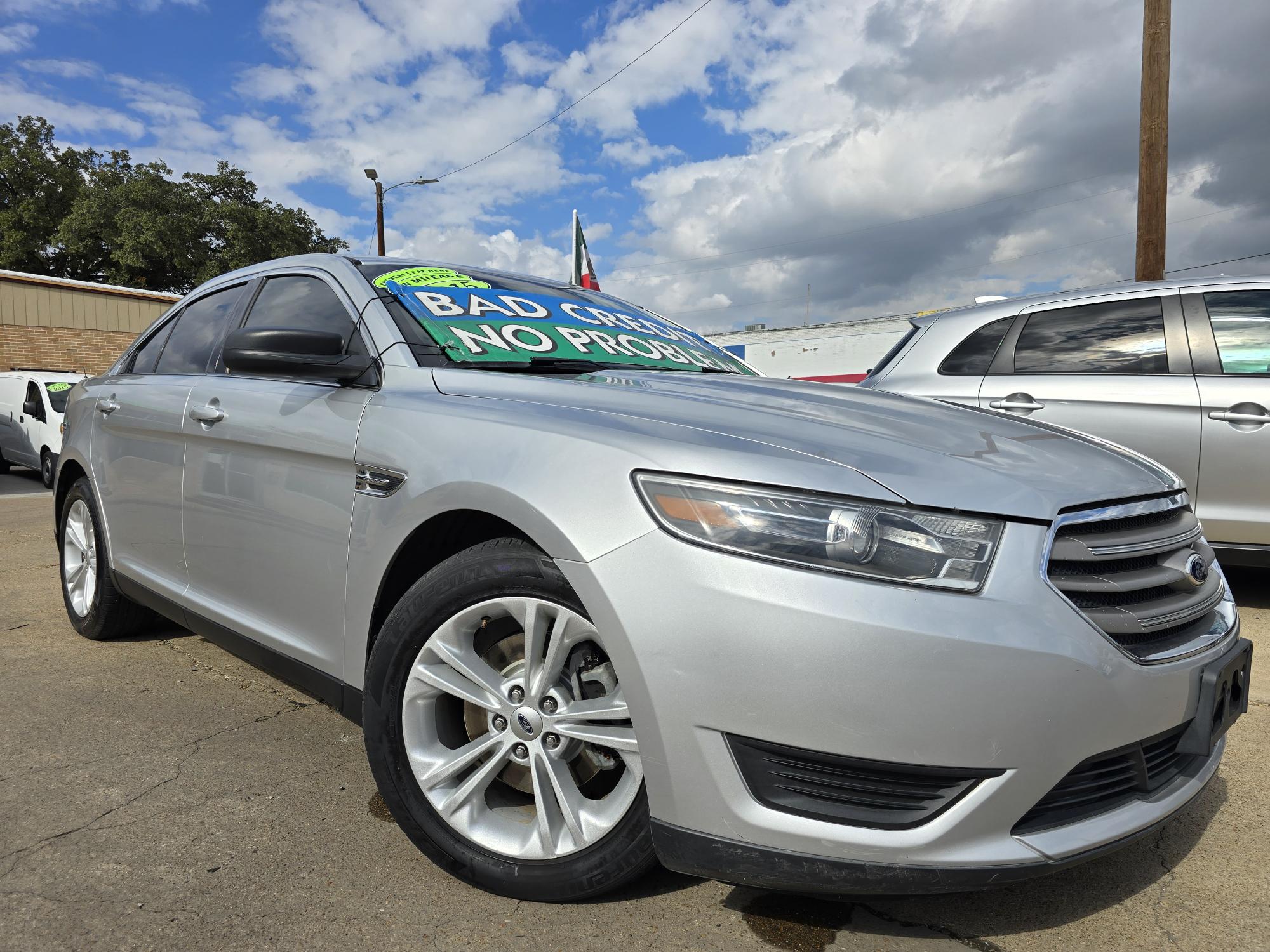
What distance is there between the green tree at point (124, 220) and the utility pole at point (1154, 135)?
104 feet

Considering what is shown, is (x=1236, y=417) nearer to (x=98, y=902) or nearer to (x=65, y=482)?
(x=98, y=902)

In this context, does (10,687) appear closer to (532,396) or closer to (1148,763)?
(532,396)

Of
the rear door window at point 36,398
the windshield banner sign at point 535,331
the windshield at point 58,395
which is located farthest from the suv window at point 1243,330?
the windshield at point 58,395

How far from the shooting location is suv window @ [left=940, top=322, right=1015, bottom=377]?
4805 millimetres

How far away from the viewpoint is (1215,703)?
1723mm

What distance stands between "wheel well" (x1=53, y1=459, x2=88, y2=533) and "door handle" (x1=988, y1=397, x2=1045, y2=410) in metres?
4.34

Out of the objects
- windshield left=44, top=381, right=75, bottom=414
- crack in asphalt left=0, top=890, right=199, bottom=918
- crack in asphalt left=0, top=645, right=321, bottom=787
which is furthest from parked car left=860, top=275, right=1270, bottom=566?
windshield left=44, top=381, right=75, bottom=414

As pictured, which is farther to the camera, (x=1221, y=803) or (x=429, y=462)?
(x=1221, y=803)

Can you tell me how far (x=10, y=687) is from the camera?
3.27 metres

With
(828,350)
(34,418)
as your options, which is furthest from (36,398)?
(828,350)

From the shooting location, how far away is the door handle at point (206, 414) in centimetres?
280

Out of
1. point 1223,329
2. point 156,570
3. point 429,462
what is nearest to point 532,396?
point 429,462

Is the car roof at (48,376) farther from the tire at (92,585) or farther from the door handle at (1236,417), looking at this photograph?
the door handle at (1236,417)

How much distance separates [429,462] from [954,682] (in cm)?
120
